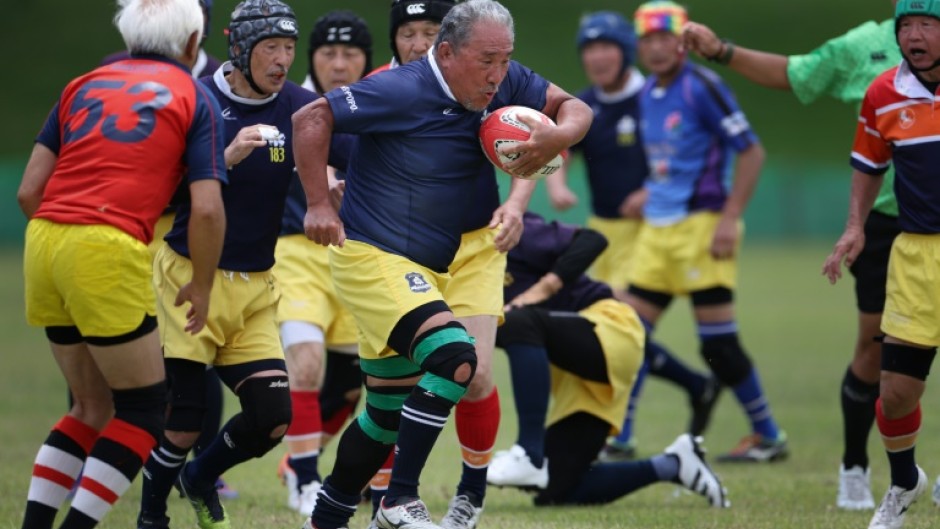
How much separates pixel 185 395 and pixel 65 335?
85 centimetres

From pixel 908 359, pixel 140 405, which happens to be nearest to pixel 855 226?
pixel 908 359

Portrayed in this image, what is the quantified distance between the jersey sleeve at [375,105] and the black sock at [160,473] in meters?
1.60

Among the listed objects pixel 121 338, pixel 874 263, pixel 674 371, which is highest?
pixel 121 338

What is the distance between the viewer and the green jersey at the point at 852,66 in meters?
6.94

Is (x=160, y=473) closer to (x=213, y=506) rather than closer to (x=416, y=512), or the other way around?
(x=213, y=506)

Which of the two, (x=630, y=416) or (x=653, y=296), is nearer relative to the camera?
(x=630, y=416)

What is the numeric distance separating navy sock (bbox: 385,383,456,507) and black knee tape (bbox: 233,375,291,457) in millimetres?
646

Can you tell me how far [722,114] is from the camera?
31.2 feet

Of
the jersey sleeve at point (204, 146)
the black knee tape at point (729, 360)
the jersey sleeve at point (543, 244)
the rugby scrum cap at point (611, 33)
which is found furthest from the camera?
the rugby scrum cap at point (611, 33)

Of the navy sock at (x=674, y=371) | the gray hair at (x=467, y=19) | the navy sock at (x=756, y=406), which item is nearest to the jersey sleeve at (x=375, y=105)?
the gray hair at (x=467, y=19)

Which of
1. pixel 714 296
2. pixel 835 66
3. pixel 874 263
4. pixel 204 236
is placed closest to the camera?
pixel 204 236

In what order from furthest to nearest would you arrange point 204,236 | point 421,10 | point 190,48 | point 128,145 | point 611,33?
1. point 611,33
2. point 421,10
3. point 190,48
4. point 204,236
5. point 128,145

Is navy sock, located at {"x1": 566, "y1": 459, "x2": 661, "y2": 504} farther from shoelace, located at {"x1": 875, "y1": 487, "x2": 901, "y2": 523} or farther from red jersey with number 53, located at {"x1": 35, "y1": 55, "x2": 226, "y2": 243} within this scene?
red jersey with number 53, located at {"x1": 35, "y1": 55, "x2": 226, "y2": 243}

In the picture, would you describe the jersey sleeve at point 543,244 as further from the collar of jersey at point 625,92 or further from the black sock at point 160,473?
the collar of jersey at point 625,92
